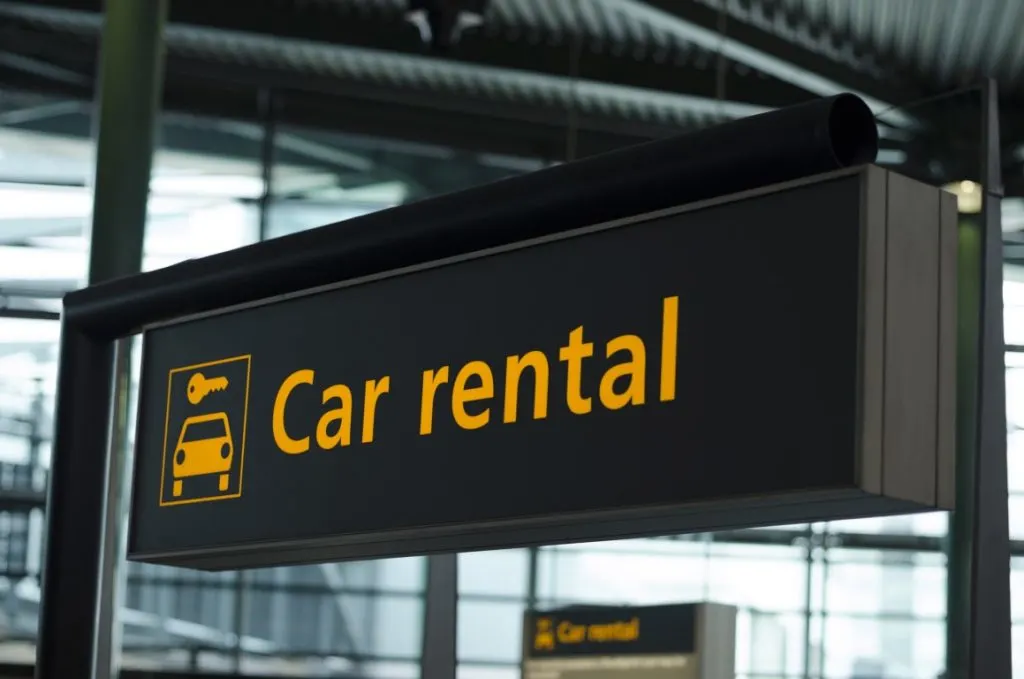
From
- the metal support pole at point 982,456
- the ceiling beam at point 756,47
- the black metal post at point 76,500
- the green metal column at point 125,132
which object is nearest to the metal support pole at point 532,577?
the ceiling beam at point 756,47

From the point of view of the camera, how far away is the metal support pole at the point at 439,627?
7.64 feet

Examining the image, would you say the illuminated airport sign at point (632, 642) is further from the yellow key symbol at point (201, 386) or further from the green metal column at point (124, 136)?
the yellow key symbol at point (201, 386)

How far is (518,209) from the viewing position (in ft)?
5.79

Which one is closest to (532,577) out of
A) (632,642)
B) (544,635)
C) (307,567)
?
(307,567)

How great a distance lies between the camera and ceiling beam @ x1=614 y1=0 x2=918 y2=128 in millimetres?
12688

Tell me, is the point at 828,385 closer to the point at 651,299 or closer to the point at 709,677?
the point at 651,299

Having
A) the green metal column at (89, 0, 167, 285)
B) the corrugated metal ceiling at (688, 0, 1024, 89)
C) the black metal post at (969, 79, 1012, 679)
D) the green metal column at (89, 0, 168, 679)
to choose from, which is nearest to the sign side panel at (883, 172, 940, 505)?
the black metal post at (969, 79, 1012, 679)

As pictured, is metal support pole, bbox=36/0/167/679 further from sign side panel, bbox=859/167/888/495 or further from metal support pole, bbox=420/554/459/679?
sign side panel, bbox=859/167/888/495

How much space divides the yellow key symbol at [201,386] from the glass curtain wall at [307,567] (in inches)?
520

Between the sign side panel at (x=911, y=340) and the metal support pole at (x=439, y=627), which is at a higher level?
the sign side panel at (x=911, y=340)

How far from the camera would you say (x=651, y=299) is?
1649 millimetres

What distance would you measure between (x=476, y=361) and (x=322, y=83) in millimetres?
14089

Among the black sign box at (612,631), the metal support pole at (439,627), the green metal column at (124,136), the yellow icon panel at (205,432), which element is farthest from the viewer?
the black sign box at (612,631)

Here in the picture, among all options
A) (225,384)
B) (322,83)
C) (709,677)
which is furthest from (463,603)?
(225,384)
